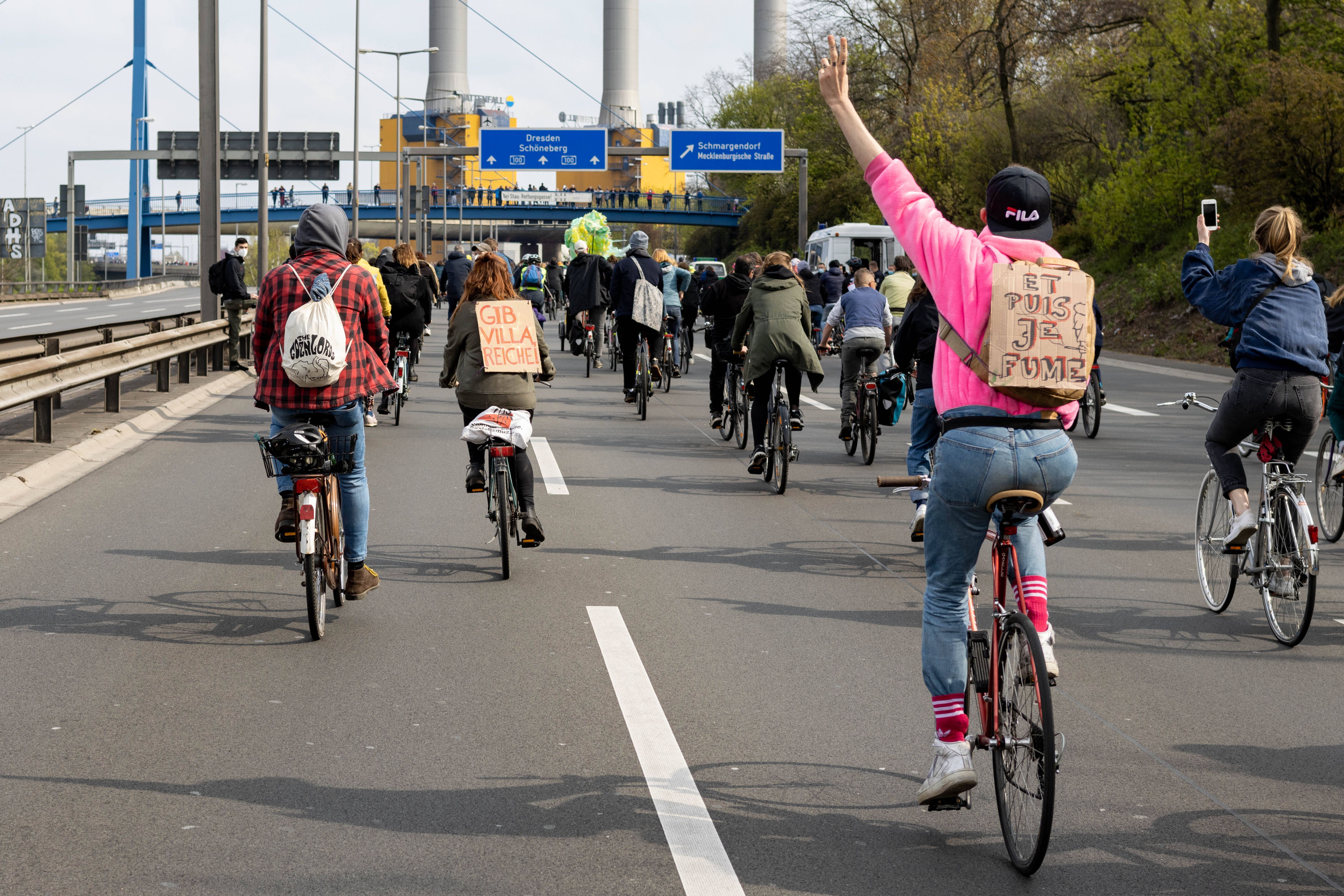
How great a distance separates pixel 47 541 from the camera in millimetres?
8828

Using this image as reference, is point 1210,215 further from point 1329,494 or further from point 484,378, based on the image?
point 484,378

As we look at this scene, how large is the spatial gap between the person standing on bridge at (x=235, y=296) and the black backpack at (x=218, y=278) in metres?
0.03

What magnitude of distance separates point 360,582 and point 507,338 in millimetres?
1781

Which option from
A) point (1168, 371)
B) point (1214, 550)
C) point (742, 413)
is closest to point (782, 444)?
point (742, 413)

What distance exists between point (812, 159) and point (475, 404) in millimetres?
69310

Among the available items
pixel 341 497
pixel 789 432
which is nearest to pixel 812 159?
pixel 789 432

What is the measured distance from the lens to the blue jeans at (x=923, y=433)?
363 inches

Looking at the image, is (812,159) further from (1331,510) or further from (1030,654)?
(1030,654)

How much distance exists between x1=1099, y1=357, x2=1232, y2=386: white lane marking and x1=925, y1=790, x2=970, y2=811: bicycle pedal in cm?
2031

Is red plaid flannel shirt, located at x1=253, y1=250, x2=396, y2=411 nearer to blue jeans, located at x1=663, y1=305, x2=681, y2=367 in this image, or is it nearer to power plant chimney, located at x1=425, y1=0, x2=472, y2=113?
blue jeans, located at x1=663, y1=305, x2=681, y2=367

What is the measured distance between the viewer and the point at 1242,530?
709 centimetres

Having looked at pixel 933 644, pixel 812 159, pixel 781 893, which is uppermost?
pixel 812 159

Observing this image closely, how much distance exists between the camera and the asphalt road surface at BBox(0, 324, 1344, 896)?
13.4ft

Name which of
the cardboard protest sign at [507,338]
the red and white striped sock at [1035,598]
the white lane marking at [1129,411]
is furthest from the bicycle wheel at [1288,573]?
the white lane marking at [1129,411]
